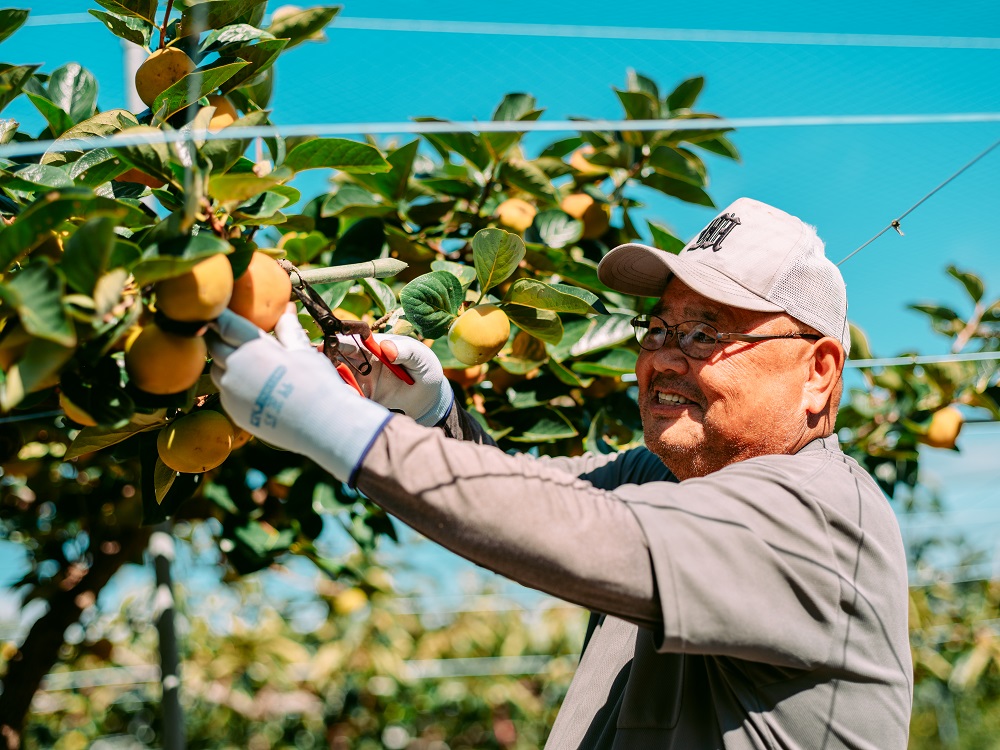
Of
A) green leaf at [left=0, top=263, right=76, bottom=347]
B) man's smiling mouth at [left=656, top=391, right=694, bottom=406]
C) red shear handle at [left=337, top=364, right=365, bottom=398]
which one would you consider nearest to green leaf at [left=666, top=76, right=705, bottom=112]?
man's smiling mouth at [left=656, top=391, right=694, bottom=406]

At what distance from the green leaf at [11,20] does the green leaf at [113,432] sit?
41cm

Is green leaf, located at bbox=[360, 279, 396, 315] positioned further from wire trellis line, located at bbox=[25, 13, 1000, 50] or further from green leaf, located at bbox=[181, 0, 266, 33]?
wire trellis line, located at bbox=[25, 13, 1000, 50]

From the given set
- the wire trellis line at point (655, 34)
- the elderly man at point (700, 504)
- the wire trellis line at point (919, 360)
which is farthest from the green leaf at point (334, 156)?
the wire trellis line at point (919, 360)

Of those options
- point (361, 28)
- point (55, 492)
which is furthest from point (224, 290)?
point (55, 492)

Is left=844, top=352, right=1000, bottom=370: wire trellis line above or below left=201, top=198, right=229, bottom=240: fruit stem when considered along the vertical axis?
below

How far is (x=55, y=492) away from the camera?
6.63 feet

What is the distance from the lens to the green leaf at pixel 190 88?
944 mm

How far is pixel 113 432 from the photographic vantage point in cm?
99

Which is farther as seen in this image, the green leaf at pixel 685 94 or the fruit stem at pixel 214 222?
the green leaf at pixel 685 94

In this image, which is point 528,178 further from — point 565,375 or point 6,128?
point 6,128

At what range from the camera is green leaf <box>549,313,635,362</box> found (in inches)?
56.7

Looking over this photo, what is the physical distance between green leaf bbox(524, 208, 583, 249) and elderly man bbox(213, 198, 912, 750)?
0.65 ft

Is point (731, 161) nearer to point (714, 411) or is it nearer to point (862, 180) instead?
point (862, 180)

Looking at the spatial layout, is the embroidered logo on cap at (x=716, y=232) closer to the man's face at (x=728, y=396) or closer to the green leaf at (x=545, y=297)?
the man's face at (x=728, y=396)
